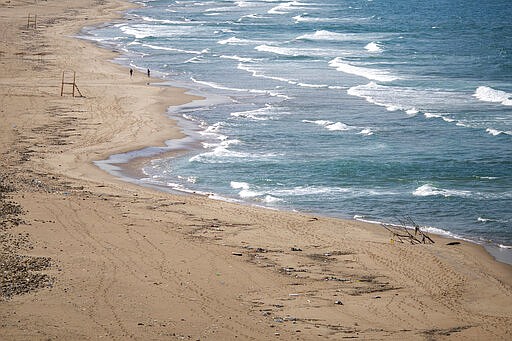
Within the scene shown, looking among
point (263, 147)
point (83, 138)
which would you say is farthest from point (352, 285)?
point (83, 138)

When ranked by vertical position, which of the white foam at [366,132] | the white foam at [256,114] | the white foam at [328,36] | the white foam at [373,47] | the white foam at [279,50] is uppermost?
the white foam at [366,132]

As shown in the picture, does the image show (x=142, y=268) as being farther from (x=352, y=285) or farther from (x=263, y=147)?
(x=263, y=147)

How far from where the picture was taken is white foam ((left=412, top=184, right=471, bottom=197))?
33.0 metres

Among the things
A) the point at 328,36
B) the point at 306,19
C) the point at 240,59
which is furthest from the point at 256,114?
the point at 306,19

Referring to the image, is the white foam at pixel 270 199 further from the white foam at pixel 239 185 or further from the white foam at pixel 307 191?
the white foam at pixel 239 185

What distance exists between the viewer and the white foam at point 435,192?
3303 centimetres

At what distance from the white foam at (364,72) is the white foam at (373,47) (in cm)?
811

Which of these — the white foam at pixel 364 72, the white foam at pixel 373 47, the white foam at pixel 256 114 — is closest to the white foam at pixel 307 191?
the white foam at pixel 256 114

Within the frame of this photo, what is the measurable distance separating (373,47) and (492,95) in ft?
90.2

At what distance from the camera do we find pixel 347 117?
48094 millimetres

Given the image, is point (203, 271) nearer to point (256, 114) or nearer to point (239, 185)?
point (239, 185)

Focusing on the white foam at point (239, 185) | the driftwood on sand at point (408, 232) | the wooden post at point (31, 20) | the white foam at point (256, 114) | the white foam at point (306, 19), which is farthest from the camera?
the white foam at point (306, 19)

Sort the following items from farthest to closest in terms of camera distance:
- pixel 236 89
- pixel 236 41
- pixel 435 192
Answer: pixel 236 41 < pixel 236 89 < pixel 435 192

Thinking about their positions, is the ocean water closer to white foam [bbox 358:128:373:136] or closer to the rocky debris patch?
white foam [bbox 358:128:373:136]
